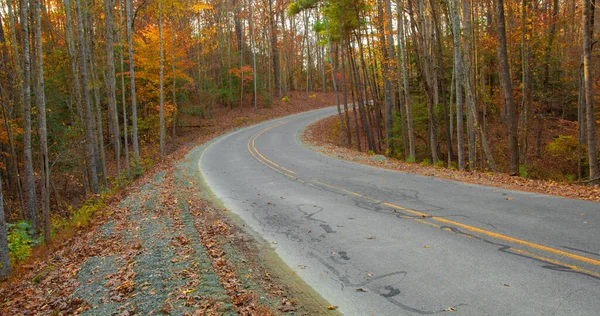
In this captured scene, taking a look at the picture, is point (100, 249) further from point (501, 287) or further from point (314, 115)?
point (314, 115)

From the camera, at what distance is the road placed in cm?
414

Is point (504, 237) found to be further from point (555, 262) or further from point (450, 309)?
point (450, 309)

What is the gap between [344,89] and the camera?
26766mm

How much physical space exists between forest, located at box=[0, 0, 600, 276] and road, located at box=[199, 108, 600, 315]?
5.34 meters

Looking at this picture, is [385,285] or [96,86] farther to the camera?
[96,86]

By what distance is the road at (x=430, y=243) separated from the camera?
4141mm

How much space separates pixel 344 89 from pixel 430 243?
21878mm

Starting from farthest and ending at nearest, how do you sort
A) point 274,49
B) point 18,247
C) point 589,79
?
1. point 274,49
2. point 589,79
3. point 18,247

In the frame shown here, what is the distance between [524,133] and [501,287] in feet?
53.8

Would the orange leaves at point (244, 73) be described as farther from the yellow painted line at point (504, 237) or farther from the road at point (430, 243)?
the yellow painted line at point (504, 237)

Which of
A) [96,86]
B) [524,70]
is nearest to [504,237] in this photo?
[524,70]

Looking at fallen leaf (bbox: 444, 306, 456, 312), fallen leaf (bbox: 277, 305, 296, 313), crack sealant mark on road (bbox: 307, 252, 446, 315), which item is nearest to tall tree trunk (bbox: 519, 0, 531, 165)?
crack sealant mark on road (bbox: 307, 252, 446, 315)

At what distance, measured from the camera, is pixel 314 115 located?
40969 mm

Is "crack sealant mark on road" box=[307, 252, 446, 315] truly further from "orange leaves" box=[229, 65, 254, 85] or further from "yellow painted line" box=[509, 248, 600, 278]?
"orange leaves" box=[229, 65, 254, 85]
